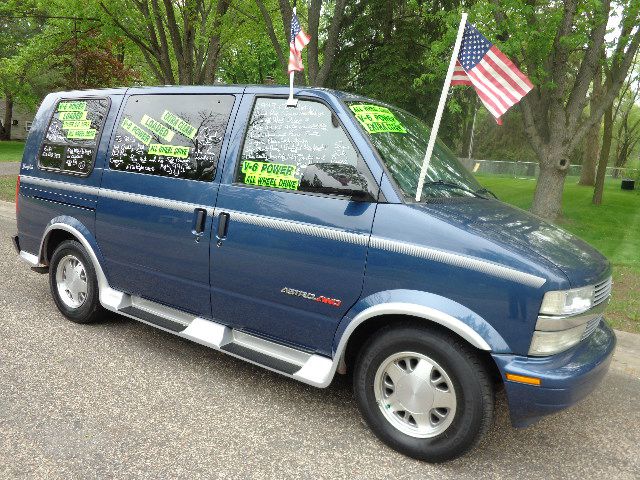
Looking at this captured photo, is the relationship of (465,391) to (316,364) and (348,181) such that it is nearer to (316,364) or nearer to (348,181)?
(316,364)

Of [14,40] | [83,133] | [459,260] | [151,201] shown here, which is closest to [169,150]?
[151,201]

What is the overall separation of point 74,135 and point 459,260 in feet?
12.0

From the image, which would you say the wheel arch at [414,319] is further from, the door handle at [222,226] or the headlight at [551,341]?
the door handle at [222,226]

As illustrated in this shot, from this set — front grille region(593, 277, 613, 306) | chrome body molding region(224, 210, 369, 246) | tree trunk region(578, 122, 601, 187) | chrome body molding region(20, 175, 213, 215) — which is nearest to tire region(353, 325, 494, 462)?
chrome body molding region(224, 210, 369, 246)

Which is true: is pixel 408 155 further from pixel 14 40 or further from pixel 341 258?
pixel 14 40

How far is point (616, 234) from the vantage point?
448 inches

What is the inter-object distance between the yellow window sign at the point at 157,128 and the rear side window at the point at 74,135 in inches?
21.7

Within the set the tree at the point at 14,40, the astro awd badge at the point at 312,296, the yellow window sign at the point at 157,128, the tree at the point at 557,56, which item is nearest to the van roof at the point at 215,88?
the yellow window sign at the point at 157,128

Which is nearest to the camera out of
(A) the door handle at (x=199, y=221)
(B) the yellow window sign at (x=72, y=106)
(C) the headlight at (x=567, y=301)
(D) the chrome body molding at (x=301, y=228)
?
(C) the headlight at (x=567, y=301)

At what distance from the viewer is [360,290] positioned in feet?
10.1

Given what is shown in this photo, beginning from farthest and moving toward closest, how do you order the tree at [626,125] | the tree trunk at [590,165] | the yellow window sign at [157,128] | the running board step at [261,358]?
the tree at [626,125] < the tree trunk at [590,165] < the yellow window sign at [157,128] < the running board step at [261,358]

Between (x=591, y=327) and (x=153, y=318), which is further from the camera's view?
(x=153, y=318)

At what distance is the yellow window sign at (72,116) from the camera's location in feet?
15.4

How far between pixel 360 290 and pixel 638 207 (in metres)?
16.7
